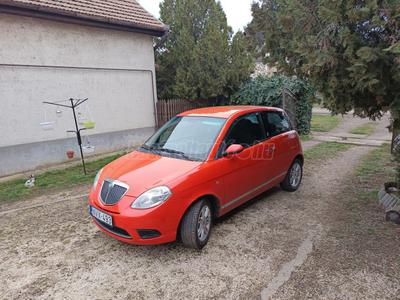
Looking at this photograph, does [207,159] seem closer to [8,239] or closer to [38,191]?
[8,239]

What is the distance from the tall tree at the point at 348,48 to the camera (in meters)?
3.09

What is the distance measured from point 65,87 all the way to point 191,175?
6.59 metres

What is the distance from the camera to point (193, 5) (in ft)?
35.9

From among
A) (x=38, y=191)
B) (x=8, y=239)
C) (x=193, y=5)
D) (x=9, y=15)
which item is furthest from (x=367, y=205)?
(x=193, y=5)

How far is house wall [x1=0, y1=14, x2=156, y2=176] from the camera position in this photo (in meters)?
6.98

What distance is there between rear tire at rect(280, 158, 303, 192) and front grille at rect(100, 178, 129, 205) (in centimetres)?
324

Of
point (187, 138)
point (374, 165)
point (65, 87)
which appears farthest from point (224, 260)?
point (65, 87)

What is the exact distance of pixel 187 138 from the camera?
3.95 m

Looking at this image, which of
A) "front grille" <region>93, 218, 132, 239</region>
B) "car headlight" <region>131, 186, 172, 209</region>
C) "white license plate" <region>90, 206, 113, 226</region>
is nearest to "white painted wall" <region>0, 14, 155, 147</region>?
"white license plate" <region>90, 206, 113, 226</region>

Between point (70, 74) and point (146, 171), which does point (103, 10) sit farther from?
point (146, 171)

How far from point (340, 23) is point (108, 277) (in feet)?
14.1

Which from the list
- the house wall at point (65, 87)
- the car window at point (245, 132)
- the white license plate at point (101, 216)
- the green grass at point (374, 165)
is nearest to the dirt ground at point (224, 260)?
the white license plate at point (101, 216)

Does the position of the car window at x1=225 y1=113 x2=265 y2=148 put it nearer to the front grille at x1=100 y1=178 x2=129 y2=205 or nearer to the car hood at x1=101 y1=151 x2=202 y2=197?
the car hood at x1=101 y1=151 x2=202 y2=197

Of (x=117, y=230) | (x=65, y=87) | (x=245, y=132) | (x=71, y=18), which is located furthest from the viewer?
(x=65, y=87)
